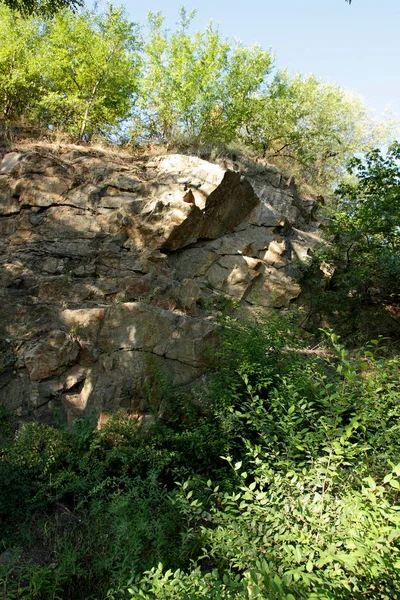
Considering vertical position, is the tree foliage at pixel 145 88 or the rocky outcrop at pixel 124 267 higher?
the tree foliage at pixel 145 88

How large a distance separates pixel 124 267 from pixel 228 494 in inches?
228

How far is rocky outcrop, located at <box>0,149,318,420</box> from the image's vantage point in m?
6.33

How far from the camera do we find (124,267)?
868 cm

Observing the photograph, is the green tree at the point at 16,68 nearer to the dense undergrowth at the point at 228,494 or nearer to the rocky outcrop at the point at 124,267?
the rocky outcrop at the point at 124,267

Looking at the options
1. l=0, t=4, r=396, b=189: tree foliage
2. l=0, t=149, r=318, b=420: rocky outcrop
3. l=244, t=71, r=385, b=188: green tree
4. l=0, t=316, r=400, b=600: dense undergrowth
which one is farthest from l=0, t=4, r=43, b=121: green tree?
l=0, t=316, r=400, b=600: dense undergrowth

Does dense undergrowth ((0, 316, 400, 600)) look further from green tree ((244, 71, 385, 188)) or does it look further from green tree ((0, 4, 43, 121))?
green tree ((0, 4, 43, 121))

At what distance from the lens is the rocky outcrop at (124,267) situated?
633 cm

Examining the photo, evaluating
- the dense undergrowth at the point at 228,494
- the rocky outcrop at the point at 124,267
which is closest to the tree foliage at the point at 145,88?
the rocky outcrop at the point at 124,267

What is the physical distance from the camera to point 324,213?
12977 mm

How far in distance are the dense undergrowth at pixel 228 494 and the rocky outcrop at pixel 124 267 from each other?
0.69m

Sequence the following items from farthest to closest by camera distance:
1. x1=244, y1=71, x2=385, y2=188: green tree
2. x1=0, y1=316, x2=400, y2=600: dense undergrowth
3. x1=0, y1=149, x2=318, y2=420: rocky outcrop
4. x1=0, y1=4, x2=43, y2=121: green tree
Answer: x1=244, y1=71, x2=385, y2=188: green tree → x1=0, y1=4, x2=43, y2=121: green tree → x1=0, y1=149, x2=318, y2=420: rocky outcrop → x1=0, y1=316, x2=400, y2=600: dense undergrowth

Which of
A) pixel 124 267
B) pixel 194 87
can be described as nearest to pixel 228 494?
pixel 124 267

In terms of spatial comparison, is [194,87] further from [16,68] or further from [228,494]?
[228,494]

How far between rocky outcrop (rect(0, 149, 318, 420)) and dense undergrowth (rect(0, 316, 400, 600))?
2.26ft
